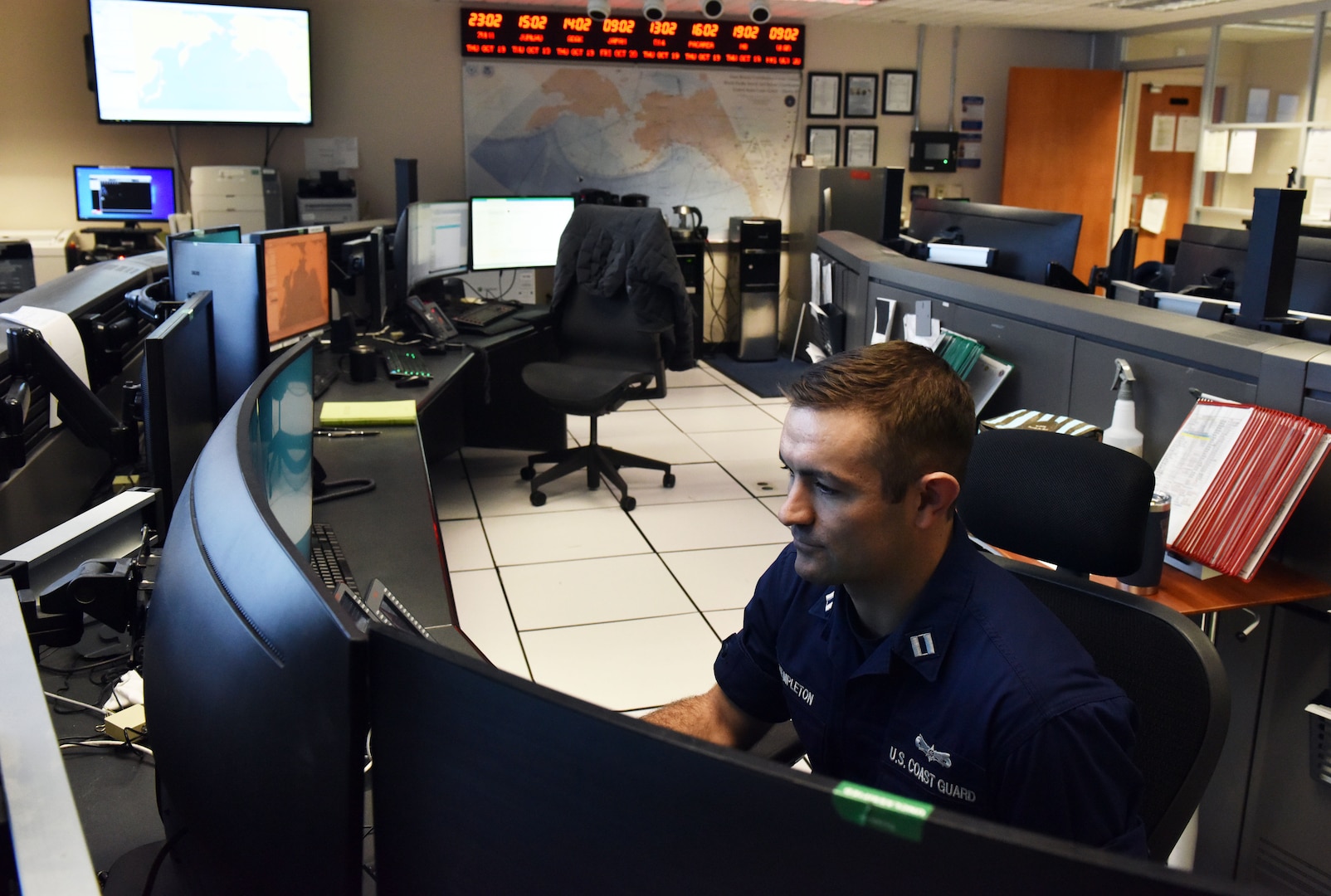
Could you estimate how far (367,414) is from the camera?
2951 millimetres

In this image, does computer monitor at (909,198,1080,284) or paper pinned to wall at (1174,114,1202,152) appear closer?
computer monitor at (909,198,1080,284)

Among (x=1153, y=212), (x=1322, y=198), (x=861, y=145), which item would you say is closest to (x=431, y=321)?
(x=861, y=145)

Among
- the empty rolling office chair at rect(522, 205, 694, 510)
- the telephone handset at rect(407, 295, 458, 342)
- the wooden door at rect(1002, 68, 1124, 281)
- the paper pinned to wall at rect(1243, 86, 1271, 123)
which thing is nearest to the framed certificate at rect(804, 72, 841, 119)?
the wooden door at rect(1002, 68, 1124, 281)

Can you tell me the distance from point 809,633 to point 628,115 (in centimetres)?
626

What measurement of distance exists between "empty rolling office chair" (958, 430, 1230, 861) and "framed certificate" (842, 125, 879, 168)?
20.6 ft

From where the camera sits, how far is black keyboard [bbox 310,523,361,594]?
1715 mm

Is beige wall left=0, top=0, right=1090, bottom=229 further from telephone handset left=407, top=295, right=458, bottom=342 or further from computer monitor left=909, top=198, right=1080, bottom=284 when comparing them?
computer monitor left=909, top=198, right=1080, bottom=284

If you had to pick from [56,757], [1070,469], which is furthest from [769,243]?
[56,757]

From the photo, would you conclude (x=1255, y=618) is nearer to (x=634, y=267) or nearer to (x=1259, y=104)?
(x=634, y=267)

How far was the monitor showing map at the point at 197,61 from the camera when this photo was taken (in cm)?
564

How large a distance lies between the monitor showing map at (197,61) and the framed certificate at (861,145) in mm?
3717

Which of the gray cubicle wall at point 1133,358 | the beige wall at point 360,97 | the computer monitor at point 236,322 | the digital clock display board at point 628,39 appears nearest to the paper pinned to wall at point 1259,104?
the beige wall at point 360,97

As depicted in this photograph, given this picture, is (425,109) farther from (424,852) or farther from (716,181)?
(424,852)

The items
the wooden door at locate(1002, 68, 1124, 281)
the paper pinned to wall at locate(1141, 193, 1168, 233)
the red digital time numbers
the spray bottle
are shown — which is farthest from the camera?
the paper pinned to wall at locate(1141, 193, 1168, 233)
